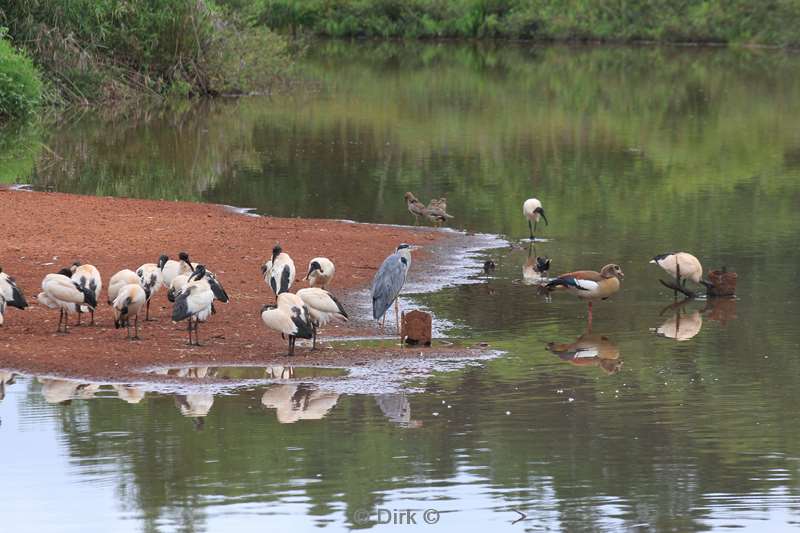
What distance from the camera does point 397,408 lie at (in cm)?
1326

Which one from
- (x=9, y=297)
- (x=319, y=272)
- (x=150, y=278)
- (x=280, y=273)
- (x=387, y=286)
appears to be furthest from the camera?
(x=319, y=272)

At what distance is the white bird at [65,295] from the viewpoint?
49.1 feet

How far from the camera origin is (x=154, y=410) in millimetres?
13086

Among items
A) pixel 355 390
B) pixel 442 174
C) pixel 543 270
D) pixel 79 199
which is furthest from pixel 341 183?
pixel 355 390

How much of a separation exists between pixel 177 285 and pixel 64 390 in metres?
2.48

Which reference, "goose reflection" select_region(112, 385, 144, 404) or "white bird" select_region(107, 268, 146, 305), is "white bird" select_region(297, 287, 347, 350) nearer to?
"white bird" select_region(107, 268, 146, 305)

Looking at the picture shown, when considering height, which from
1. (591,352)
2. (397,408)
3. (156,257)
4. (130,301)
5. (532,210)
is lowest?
(397,408)

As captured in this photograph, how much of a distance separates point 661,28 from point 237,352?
68.0 meters

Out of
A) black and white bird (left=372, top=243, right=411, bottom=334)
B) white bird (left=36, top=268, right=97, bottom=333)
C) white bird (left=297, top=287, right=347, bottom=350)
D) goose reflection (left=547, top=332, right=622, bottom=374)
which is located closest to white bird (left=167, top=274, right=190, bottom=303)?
white bird (left=36, top=268, right=97, bottom=333)

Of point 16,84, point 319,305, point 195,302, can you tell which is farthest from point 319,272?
point 16,84

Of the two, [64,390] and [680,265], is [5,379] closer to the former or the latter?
[64,390]

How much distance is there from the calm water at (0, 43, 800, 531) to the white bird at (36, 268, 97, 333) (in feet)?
4.16

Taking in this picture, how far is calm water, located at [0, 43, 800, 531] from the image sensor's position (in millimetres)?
11000

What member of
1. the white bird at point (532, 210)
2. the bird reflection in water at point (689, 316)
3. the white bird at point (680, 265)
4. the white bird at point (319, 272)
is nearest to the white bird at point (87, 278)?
the white bird at point (319, 272)
